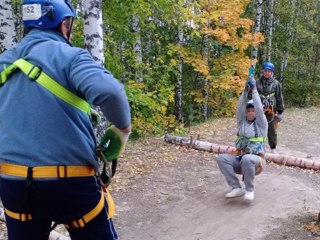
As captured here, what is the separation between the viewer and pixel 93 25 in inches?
239

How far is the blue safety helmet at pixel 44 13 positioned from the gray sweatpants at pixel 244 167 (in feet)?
13.4

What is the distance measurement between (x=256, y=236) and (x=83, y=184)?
325 cm

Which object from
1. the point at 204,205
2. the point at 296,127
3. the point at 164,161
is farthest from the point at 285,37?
the point at 204,205

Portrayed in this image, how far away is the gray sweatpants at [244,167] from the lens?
568cm

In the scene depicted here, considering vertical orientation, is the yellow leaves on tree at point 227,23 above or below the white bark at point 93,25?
below

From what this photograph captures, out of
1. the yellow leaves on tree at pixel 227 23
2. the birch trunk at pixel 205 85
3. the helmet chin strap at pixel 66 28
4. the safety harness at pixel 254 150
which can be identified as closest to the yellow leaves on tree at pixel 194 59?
the birch trunk at pixel 205 85

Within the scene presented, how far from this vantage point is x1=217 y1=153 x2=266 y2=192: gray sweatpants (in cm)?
568

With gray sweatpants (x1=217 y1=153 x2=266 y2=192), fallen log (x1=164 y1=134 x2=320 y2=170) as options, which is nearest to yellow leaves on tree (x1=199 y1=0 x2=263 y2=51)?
fallen log (x1=164 y1=134 x2=320 y2=170)

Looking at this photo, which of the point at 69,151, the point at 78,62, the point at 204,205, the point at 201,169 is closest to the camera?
the point at 78,62

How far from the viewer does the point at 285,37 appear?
67.1 feet

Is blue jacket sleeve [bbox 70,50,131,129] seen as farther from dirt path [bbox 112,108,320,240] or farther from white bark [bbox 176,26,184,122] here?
white bark [bbox 176,26,184,122]

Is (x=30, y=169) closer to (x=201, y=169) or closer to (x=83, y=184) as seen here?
(x=83, y=184)

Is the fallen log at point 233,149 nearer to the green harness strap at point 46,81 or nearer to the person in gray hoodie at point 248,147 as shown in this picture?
the person in gray hoodie at point 248,147

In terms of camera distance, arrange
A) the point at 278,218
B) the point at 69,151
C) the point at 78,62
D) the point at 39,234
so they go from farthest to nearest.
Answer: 1. the point at 278,218
2. the point at 39,234
3. the point at 69,151
4. the point at 78,62
